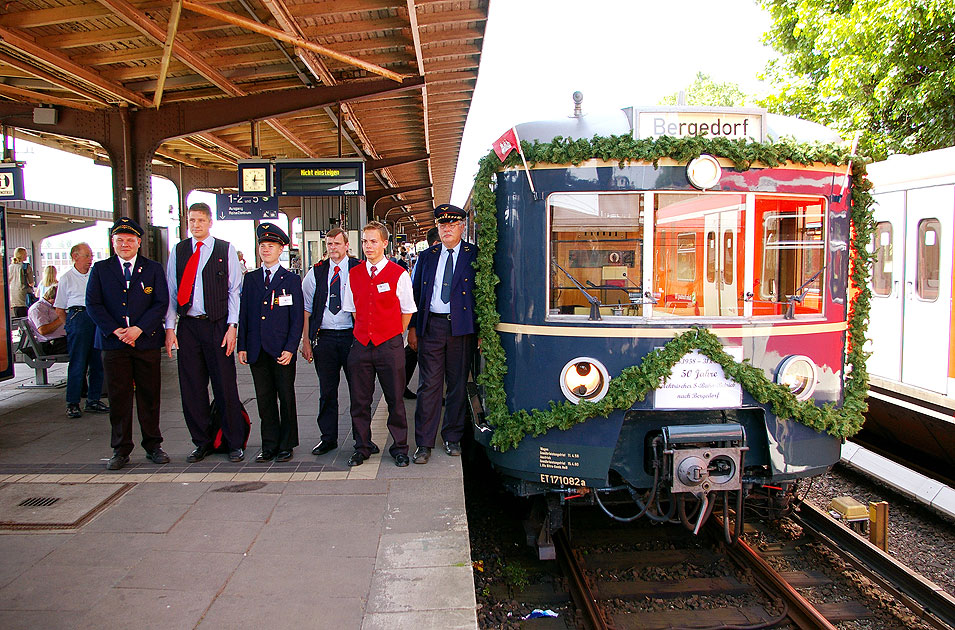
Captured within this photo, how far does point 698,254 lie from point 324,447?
3.55 m

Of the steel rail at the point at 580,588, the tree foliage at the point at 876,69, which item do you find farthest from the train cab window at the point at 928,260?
the steel rail at the point at 580,588

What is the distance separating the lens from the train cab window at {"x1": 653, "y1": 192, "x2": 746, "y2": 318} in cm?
468

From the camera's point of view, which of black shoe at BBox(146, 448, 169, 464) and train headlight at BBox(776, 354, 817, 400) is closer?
train headlight at BBox(776, 354, 817, 400)

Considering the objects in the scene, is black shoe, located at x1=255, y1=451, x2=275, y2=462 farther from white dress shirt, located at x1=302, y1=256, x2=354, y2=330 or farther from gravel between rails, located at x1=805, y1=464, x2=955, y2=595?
gravel between rails, located at x1=805, y1=464, x2=955, y2=595

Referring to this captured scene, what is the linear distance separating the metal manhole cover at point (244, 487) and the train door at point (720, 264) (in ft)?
11.6

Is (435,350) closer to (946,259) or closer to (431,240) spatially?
(431,240)

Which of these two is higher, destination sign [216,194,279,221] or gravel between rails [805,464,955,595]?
destination sign [216,194,279,221]

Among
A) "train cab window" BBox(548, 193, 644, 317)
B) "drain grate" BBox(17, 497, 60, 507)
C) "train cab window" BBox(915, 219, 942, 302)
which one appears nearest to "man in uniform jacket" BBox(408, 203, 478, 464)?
"train cab window" BBox(548, 193, 644, 317)

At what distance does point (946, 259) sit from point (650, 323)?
4794mm

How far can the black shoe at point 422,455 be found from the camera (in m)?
5.69

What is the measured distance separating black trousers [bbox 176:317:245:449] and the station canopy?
122 inches

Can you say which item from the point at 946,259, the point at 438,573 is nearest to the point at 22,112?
the point at 438,573

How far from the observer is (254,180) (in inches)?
451

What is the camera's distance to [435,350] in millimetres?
5789
